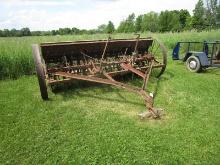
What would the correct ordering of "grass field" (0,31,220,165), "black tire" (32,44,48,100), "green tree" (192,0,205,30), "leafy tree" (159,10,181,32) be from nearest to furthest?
"grass field" (0,31,220,165) → "black tire" (32,44,48,100) → "green tree" (192,0,205,30) → "leafy tree" (159,10,181,32)

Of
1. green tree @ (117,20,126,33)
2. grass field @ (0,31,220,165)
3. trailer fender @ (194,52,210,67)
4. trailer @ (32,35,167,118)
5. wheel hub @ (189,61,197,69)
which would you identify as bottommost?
green tree @ (117,20,126,33)

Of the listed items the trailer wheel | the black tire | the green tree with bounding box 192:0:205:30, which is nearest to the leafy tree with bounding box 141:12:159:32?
the green tree with bounding box 192:0:205:30

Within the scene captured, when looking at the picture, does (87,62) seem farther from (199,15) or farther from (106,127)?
(199,15)

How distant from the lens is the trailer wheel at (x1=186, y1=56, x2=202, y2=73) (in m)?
10.1

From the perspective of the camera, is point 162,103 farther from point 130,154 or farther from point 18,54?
point 18,54

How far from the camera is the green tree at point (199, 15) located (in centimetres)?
6438

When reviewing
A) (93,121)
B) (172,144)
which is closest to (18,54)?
(93,121)

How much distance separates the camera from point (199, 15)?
223ft

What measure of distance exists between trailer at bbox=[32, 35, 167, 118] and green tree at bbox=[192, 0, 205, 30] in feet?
195

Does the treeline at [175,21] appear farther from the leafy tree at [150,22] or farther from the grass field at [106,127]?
the grass field at [106,127]

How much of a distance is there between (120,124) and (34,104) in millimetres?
2307

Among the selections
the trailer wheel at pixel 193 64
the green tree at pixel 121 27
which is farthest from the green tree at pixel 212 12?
the trailer wheel at pixel 193 64

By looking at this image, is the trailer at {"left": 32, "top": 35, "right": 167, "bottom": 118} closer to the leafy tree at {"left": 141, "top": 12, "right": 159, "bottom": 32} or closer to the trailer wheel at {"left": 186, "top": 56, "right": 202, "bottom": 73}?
the trailer wheel at {"left": 186, "top": 56, "right": 202, "bottom": 73}

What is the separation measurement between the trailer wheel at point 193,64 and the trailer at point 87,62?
177 centimetres
